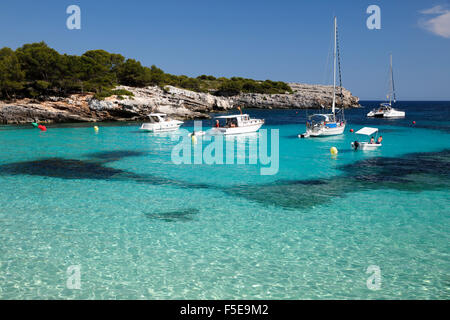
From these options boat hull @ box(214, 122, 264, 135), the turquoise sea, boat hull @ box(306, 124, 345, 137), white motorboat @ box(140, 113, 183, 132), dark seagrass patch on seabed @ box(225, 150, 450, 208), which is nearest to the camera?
the turquoise sea

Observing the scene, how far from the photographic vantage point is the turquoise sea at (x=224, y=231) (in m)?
9.07

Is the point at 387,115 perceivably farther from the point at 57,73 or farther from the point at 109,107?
the point at 57,73

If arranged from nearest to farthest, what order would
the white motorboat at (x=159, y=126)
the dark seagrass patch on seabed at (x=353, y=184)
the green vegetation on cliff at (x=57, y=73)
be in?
1. the dark seagrass patch on seabed at (x=353, y=184)
2. the white motorboat at (x=159, y=126)
3. the green vegetation on cliff at (x=57, y=73)

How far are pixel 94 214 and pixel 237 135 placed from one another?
A: 33.7m

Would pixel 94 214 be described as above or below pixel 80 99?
below

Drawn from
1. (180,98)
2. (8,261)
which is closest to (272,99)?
(180,98)

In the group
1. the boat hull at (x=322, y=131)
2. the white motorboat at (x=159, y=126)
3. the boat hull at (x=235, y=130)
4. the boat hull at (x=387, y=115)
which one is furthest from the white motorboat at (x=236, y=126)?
the boat hull at (x=387, y=115)

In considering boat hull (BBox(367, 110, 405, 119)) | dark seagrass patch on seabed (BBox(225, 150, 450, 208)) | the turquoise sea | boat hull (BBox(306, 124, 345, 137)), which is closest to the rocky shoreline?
boat hull (BBox(306, 124, 345, 137))

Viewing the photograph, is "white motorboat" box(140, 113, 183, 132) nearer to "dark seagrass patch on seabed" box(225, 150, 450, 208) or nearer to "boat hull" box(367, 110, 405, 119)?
"dark seagrass patch on seabed" box(225, 150, 450, 208)

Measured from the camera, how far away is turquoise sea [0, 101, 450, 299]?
9.07m

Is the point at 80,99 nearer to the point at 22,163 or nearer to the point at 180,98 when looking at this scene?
the point at 180,98

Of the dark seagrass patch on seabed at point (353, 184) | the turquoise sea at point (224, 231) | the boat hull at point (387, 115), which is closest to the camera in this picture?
the turquoise sea at point (224, 231)

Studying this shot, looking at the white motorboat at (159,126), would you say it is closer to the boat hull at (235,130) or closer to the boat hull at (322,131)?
the boat hull at (235,130)

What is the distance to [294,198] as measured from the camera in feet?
55.7
